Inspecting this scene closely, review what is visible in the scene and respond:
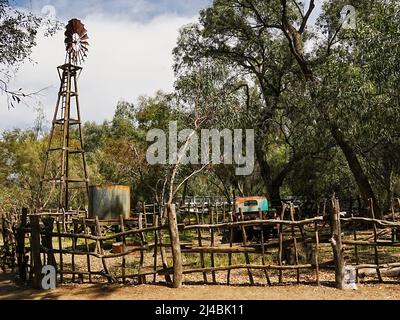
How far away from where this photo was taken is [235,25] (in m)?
20.0

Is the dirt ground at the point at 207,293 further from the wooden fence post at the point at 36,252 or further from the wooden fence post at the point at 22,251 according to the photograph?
the wooden fence post at the point at 22,251

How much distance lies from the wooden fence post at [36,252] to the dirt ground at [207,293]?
264 mm

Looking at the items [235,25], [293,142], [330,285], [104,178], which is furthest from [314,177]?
[330,285]

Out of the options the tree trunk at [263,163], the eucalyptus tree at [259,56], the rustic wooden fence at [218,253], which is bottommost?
the rustic wooden fence at [218,253]

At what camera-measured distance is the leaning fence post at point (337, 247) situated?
284 inches

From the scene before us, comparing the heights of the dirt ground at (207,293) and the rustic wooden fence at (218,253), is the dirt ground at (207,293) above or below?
below

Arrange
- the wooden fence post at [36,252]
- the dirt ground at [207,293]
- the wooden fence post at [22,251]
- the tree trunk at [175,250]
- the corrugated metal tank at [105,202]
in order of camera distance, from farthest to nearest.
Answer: the corrugated metal tank at [105,202] → the wooden fence post at [22,251] → the wooden fence post at [36,252] → the tree trunk at [175,250] → the dirt ground at [207,293]

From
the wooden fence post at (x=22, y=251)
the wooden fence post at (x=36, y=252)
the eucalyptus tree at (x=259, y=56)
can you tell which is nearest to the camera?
the wooden fence post at (x=36, y=252)

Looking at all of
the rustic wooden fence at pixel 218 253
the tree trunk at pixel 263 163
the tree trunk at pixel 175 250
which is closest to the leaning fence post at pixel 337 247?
the rustic wooden fence at pixel 218 253

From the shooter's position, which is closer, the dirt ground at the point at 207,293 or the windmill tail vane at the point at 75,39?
the dirt ground at the point at 207,293

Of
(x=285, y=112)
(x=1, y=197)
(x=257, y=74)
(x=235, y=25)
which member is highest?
(x=235, y=25)

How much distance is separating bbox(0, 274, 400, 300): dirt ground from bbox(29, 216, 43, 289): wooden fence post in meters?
0.26

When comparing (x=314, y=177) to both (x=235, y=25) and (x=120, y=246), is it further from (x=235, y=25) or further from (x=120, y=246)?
(x=120, y=246)
